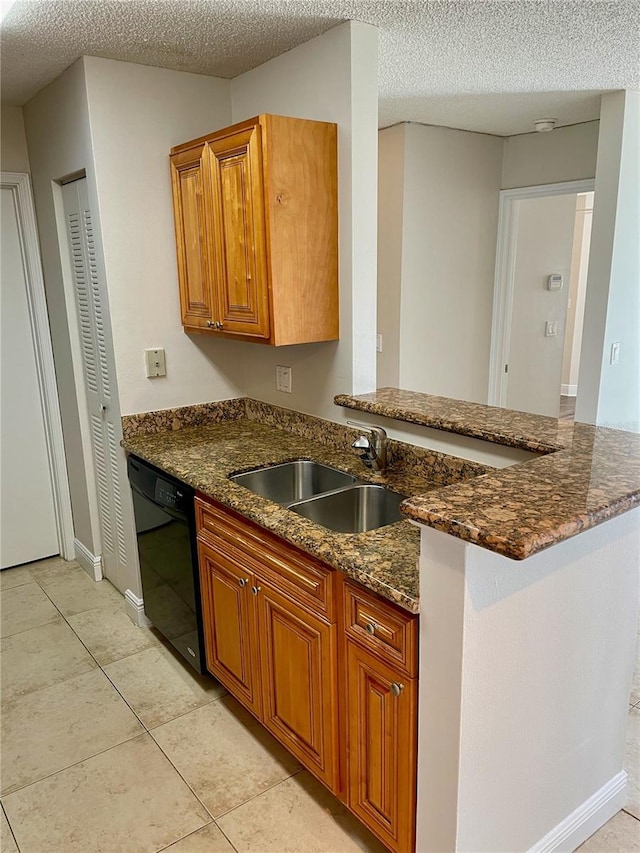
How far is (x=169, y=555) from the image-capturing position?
255cm

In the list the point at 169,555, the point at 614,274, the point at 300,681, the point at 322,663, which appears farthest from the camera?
the point at 614,274

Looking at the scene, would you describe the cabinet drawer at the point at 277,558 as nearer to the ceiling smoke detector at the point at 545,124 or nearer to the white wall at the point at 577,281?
the ceiling smoke detector at the point at 545,124

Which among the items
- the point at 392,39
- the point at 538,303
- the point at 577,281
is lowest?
the point at 538,303

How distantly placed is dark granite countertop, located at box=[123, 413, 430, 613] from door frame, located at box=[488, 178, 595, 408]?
208cm

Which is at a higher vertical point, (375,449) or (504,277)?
(504,277)

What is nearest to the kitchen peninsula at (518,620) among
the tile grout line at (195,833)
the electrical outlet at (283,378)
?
the tile grout line at (195,833)

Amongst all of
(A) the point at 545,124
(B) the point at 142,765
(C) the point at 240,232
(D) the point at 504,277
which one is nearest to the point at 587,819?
(B) the point at 142,765

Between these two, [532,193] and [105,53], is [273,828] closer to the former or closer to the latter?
[105,53]

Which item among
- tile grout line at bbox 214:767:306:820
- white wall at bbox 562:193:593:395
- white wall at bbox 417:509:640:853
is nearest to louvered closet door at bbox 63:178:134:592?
tile grout line at bbox 214:767:306:820

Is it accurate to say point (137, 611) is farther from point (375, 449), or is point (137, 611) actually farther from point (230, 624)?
point (375, 449)

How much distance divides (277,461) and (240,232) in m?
0.86

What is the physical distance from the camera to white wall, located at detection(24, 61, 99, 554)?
8.40 feet

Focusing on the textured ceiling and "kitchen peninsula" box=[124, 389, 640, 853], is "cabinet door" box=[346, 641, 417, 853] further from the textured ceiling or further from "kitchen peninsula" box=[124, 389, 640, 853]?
the textured ceiling

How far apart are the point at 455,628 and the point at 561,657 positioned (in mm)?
451
